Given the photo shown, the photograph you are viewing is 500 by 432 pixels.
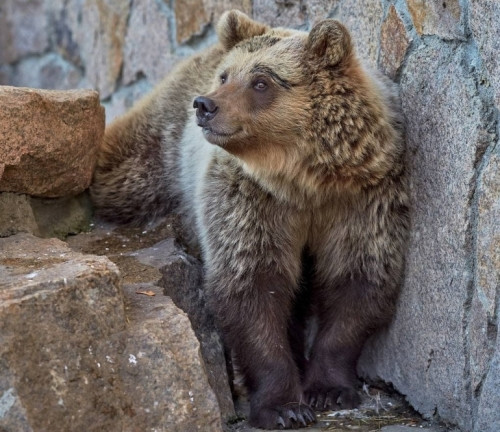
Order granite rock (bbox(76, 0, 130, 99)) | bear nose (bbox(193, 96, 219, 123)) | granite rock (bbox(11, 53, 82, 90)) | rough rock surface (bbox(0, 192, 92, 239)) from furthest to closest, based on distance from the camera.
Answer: granite rock (bbox(11, 53, 82, 90)) → granite rock (bbox(76, 0, 130, 99)) → rough rock surface (bbox(0, 192, 92, 239)) → bear nose (bbox(193, 96, 219, 123))

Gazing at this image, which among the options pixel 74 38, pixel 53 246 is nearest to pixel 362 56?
pixel 53 246

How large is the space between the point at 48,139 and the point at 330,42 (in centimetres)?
127

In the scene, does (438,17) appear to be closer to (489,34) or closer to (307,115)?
(489,34)

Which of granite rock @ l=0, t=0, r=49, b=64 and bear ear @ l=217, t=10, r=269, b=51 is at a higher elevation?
bear ear @ l=217, t=10, r=269, b=51

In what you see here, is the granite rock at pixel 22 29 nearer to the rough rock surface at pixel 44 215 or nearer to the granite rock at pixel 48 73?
the granite rock at pixel 48 73

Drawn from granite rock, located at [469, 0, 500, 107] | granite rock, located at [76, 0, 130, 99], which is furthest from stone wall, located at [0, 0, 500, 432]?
granite rock, located at [76, 0, 130, 99]

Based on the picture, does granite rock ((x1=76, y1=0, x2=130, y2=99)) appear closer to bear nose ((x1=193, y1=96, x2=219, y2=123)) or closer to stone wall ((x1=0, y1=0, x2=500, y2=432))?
stone wall ((x1=0, y1=0, x2=500, y2=432))

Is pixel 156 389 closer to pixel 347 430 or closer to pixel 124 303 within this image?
pixel 124 303

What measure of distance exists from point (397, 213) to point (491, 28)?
39.0 inches

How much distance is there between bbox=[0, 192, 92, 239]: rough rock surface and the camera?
3.95 m

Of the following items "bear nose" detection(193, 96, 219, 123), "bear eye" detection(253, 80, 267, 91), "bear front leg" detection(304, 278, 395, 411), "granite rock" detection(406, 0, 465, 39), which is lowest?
"bear front leg" detection(304, 278, 395, 411)

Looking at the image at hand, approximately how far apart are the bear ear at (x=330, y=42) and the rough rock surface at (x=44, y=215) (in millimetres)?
1411

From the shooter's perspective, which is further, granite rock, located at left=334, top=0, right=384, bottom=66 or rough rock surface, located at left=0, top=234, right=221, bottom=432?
granite rock, located at left=334, top=0, right=384, bottom=66

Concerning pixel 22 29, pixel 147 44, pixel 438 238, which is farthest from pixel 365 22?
pixel 22 29
